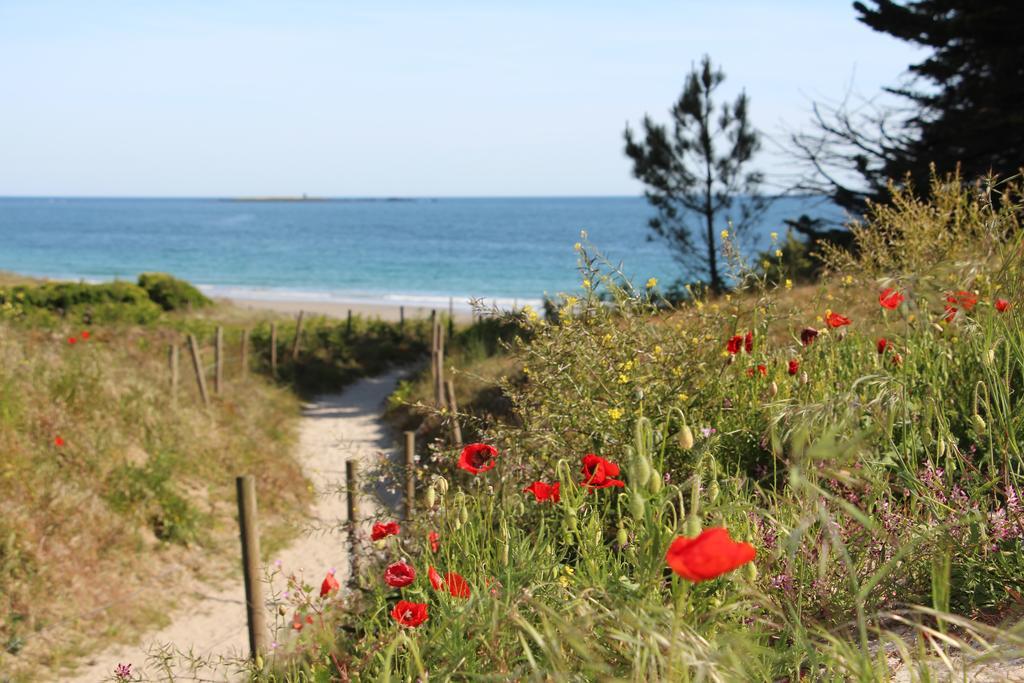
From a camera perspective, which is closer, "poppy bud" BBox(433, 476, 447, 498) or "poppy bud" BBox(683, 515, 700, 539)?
"poppy bud" BBox(683, 515, 700, 539)

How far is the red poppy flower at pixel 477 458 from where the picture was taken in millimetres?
2211

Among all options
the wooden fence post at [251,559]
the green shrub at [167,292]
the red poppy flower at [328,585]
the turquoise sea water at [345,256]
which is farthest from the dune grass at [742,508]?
the green shrub at [167,292]

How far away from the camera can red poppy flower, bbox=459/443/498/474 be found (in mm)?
2211

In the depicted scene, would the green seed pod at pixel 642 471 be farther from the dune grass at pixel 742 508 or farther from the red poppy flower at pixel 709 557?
the red poppy flower at pixel 709 557

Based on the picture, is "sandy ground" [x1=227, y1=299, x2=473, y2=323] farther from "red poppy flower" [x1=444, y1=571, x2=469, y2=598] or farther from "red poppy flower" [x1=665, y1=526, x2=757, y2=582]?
"red poppy flower" [x1=665, y1=526, x2=757, y2=582]

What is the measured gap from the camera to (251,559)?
4941 mm

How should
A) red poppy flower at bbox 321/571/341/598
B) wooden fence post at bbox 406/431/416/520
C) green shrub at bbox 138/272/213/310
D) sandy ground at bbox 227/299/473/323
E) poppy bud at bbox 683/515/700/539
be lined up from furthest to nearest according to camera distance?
sandy ground at bbox 227/299/473/323
green shrub at bbox 138/272/213/310
wooden fence post at bbox 406/431/416/520
red poppy flower at bbox 321/571/341/598
poppy bud at bbox 683/515/700/539

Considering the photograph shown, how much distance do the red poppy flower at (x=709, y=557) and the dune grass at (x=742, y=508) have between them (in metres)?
0.08

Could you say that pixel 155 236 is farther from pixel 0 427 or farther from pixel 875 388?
pixel 875 388

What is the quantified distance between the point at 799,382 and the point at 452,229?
98.8 meters

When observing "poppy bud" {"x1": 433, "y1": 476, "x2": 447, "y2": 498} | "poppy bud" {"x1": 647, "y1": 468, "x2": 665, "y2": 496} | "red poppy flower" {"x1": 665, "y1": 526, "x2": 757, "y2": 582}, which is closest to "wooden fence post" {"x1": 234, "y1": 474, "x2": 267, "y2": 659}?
"poppy bud" {"x1": 433, "y1": 476, "x2": 447, "y2": 498}

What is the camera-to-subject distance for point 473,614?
1.87 metres

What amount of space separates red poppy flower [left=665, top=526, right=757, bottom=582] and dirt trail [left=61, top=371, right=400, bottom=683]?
6.39 feet

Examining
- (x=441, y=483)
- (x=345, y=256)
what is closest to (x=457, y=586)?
(x=441, y=483)
